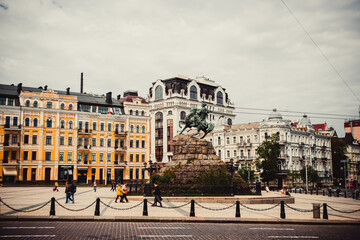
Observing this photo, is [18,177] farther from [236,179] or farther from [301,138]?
[301,138]

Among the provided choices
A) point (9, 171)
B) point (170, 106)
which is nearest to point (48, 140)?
point (9, 171)

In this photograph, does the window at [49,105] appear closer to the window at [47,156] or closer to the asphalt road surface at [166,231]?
the window at [47,156]

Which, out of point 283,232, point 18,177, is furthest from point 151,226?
point 18,177

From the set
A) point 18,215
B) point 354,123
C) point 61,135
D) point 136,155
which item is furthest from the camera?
point 354,123

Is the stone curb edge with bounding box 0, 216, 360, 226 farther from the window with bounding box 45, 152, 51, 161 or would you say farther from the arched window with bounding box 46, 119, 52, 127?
the arched window with bounding box 46, 119, 52, 127

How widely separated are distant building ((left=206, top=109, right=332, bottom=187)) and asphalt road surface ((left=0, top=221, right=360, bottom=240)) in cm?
5437

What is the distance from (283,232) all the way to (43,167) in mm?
53476

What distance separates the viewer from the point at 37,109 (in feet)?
199

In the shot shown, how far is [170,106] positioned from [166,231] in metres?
77.0

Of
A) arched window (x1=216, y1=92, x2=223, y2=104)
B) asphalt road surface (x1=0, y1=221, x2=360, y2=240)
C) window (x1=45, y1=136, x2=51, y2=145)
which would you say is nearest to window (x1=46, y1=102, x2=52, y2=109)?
window (x1=45, y1=136, x2=51, y2=145)

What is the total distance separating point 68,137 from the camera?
6362 cm

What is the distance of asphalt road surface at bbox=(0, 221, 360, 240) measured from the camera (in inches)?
527

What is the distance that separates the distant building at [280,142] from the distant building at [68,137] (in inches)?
781

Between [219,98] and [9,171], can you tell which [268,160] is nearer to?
[219,98]
